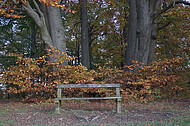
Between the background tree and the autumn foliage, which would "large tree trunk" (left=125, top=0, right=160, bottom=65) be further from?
the autumn foliage

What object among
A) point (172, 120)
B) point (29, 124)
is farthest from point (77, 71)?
point (172, 120)

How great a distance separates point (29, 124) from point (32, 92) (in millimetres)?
4495

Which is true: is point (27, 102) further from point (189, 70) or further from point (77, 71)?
point (189, 70)

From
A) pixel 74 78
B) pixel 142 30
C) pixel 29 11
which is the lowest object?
pixel 74 78

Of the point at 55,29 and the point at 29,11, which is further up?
the point at 29,11

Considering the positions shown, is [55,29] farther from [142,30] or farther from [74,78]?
[142,30]

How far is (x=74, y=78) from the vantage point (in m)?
8.59

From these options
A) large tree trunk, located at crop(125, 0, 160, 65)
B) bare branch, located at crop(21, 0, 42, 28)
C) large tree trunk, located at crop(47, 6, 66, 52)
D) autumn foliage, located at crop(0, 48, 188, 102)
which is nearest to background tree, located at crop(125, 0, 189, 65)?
large tree trunk, located at crop(125, 0, 160, 65)

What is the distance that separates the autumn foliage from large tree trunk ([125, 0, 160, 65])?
1.11 metres

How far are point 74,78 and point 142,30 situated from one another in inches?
177

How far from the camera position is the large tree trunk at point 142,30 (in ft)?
33.4

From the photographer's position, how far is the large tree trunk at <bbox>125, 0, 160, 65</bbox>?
33.4ft

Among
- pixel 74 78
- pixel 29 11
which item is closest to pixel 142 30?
pixel 74 78

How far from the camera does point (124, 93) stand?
8.89 m
